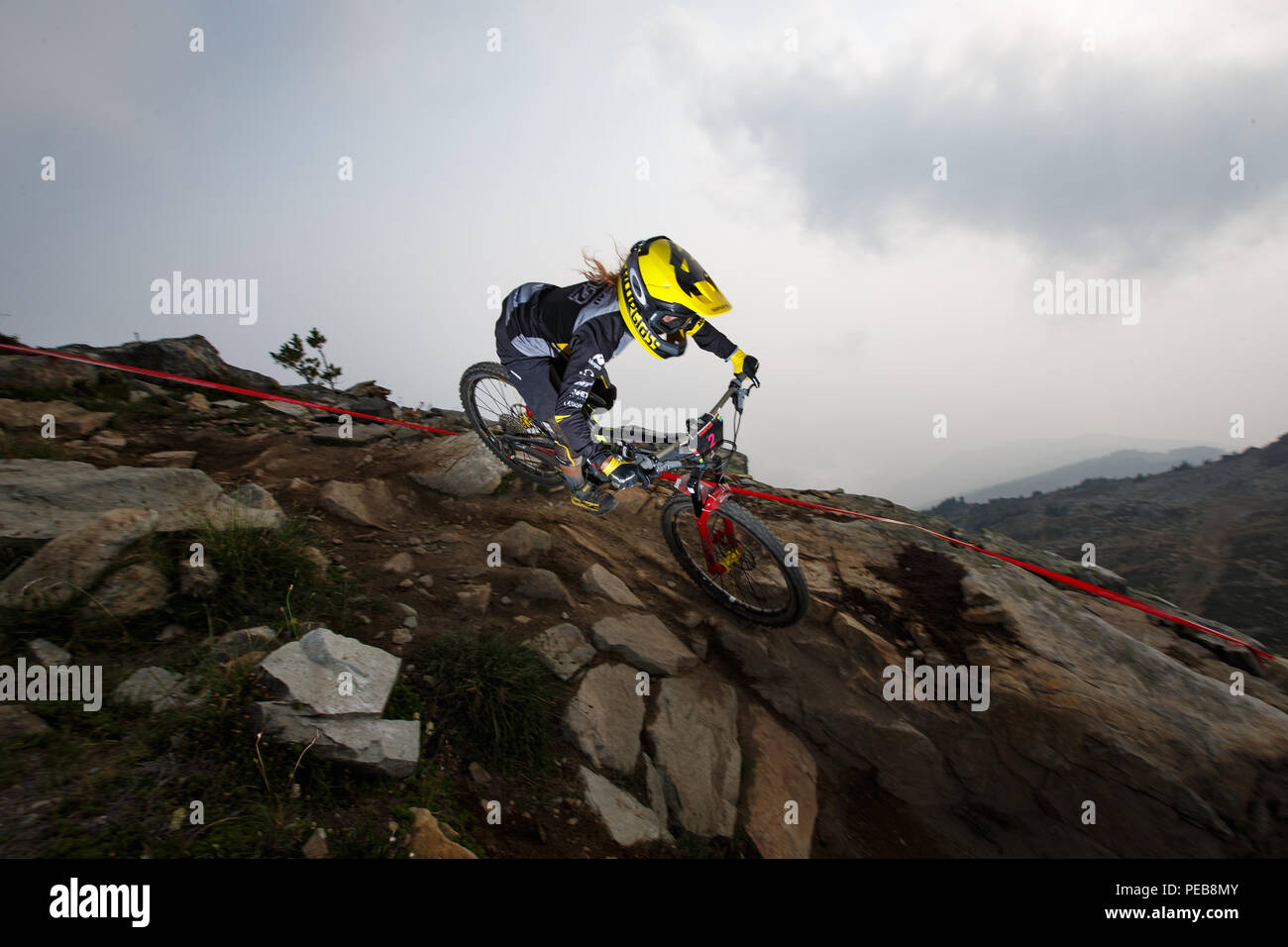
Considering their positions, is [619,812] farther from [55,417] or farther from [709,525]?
[55,417]

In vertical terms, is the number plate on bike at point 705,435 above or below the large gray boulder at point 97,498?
above

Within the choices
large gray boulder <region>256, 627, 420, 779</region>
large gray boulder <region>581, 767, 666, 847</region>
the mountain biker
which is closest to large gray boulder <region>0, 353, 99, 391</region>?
the mountain biker

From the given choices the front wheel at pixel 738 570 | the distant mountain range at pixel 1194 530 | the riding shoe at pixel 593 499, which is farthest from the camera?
the distant mountain range at pixel 1194 530

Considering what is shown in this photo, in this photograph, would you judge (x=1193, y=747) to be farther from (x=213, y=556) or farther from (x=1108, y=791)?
(x=213, y=556)

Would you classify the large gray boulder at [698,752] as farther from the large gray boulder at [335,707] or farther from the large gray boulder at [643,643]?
the large gray boulder at [335,707]

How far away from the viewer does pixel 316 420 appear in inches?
346

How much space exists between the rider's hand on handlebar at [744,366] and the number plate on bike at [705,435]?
53 centimetres

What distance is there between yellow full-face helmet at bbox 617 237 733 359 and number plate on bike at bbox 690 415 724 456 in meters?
0.74

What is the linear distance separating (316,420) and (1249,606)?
19113 mm

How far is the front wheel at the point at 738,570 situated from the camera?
527cm

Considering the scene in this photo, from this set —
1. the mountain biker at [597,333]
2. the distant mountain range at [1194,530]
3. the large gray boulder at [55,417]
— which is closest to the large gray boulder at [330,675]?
the mountain biker at [597,333]

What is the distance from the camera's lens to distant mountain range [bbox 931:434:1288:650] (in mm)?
10867

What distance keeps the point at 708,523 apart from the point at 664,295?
261 cm
